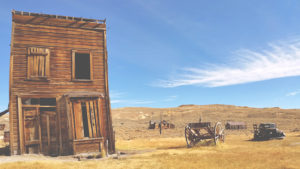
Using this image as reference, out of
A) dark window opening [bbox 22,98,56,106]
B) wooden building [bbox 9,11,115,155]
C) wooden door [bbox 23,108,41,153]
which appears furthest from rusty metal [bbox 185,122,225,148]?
wooden door [bbox 23,108,41,153]

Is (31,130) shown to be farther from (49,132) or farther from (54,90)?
(54,90)

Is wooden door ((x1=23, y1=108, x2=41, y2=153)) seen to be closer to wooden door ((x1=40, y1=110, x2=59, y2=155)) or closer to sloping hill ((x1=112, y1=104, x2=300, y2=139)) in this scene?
wooden door ((x1=40, y1=110, x2=59, y2=155))

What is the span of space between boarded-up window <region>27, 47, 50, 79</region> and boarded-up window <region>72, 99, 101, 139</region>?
2786 millimetres

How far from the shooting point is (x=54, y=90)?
15281 mm

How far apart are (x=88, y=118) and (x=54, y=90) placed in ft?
9.44

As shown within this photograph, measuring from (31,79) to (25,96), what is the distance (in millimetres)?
1130

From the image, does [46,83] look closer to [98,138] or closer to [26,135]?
[26,135]

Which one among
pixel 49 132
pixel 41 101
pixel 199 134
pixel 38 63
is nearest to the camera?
pixel 49 132

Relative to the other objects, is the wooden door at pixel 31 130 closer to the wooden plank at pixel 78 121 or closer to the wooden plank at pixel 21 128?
the wooden plank at pixel 21 128

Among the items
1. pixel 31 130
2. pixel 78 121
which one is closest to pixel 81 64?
pixel 78 121

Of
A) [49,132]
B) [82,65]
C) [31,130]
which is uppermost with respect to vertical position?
[82,65]

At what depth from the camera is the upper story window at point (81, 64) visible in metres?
16.0

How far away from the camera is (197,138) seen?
734 inches

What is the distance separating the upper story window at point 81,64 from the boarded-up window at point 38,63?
5.46ft
